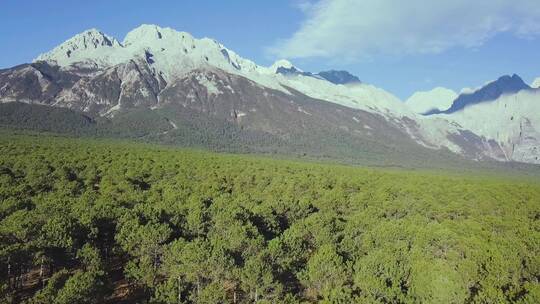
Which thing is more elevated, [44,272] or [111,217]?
[111,217]

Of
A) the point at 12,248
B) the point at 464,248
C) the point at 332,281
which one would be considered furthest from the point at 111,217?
the point at 464,248

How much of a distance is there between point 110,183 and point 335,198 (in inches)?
2009

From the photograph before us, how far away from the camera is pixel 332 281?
55.6 m

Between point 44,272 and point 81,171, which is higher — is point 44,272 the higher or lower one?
the lower one

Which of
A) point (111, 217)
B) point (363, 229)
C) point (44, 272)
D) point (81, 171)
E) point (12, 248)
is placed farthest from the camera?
point (81, 171)

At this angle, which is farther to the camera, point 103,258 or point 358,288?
point 103,258

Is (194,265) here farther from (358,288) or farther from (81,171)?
(81,171)

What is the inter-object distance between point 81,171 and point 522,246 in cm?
9860

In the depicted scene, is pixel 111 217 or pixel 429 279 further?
pixel 111 217

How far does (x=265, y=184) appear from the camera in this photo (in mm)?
128875

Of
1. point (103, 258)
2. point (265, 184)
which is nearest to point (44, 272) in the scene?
point (103, 258)

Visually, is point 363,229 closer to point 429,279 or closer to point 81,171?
point 429,279

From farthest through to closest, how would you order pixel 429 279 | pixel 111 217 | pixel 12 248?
pixel 111 217 < pixel 429 279 < pixel 12 248

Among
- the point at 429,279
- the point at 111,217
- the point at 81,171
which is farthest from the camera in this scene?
the point at 81,171
